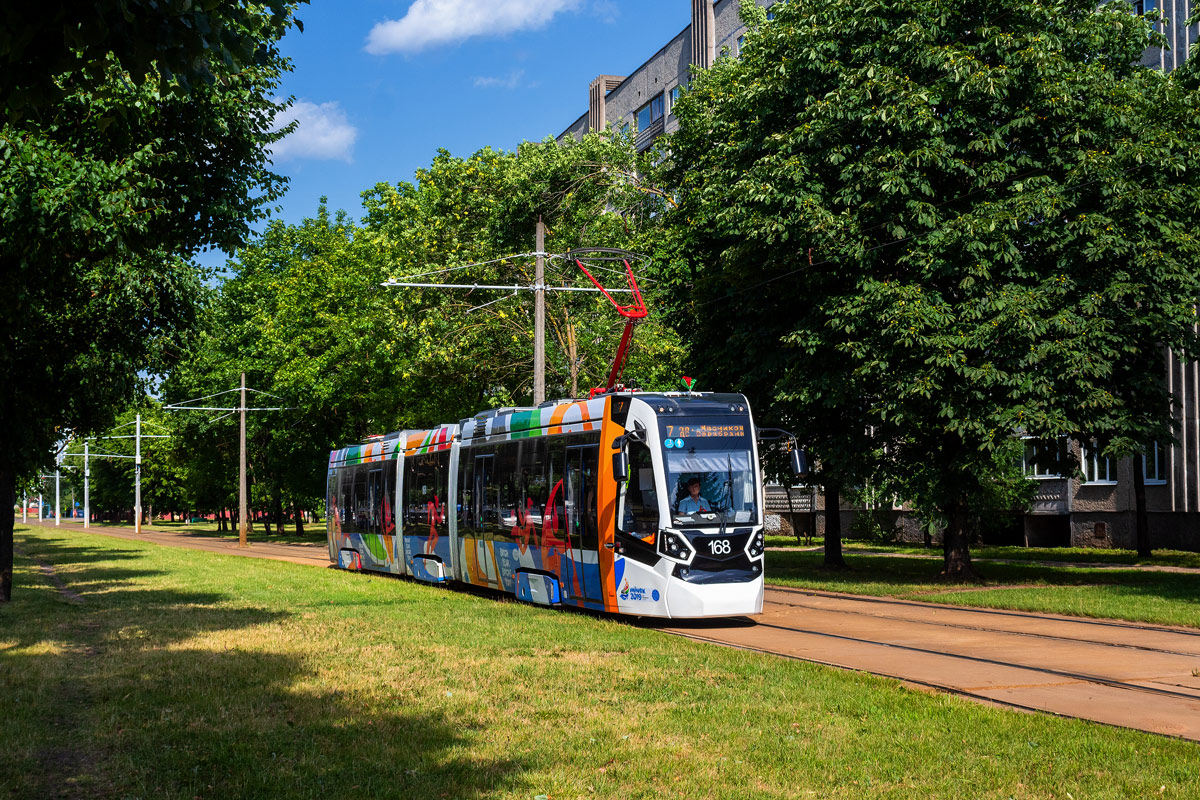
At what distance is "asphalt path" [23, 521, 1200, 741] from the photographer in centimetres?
948

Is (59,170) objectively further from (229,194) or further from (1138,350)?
(1138,350)

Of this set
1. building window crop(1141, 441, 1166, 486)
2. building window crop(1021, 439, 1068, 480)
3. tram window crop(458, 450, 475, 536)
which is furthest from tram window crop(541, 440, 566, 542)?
building window crop(1141, 441, 1166, 486)

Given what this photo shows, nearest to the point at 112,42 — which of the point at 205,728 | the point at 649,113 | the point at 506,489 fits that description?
the point at 205,728

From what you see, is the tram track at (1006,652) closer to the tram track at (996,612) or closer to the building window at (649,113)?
the tram track at (996,612)

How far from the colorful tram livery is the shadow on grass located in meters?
4.42

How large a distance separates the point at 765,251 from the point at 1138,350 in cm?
699

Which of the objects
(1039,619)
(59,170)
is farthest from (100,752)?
(1039,619)

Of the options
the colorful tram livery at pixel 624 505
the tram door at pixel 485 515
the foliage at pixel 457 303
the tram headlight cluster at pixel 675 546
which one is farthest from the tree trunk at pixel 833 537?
the tram headlight cluster at pixel 675 546

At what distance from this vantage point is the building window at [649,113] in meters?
60.7

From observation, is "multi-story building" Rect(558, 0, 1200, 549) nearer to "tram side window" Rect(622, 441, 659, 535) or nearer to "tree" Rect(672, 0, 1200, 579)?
"tree" Rect(672, 0, 1200, 579)

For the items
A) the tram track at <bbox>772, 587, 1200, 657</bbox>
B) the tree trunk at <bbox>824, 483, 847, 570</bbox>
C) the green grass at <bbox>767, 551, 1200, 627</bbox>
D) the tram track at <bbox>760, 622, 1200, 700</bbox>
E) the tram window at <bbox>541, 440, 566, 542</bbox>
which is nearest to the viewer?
the tram track at <bbox>760, 622, 1200, 700</bbox>

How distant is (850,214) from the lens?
21656 millimetres

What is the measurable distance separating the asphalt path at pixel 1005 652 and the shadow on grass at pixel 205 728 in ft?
15.7

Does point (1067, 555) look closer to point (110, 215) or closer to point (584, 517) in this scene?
point (584, 517)
